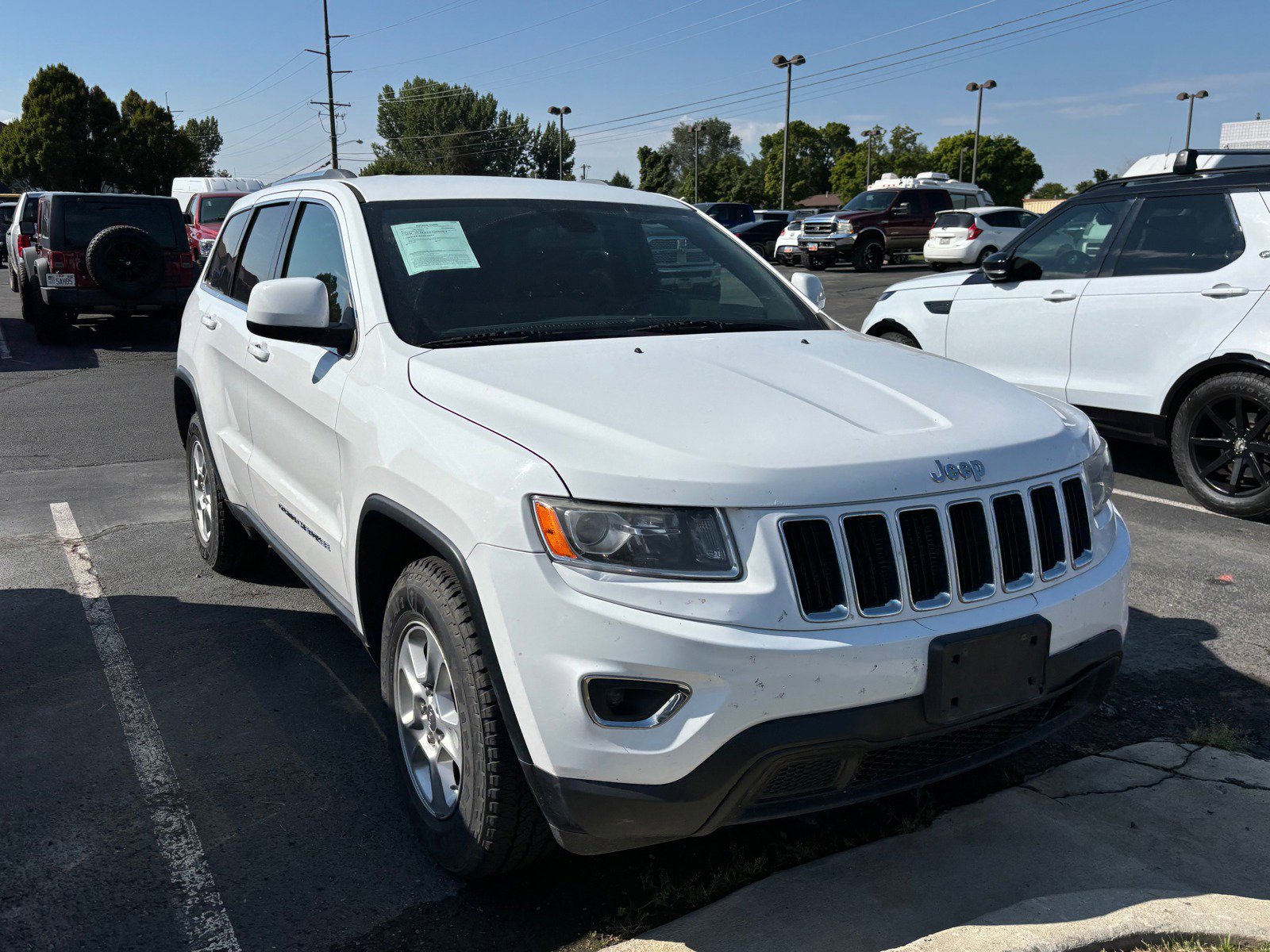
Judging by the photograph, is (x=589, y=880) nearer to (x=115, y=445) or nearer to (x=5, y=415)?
(x=115, y=445)

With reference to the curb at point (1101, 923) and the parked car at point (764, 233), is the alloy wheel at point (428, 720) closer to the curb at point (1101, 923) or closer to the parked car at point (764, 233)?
the curb at point (1101, 923)

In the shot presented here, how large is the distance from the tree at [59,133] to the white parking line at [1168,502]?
6752 cm

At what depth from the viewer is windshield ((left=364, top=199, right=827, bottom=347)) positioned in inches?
130

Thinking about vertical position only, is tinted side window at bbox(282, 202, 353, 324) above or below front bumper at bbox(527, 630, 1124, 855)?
above

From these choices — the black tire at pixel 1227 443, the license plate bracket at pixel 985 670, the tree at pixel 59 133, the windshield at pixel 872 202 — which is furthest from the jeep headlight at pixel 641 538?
the tree at pixel 59 133

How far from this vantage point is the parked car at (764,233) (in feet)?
104

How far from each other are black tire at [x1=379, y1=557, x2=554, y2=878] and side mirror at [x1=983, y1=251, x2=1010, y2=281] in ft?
17.7

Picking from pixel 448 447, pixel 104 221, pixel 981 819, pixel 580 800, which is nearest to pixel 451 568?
pixel 448 447

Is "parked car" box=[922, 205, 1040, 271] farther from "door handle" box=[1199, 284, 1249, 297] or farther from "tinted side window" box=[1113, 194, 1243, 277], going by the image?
"door handle" box=[1199, 284, 1249, 297]

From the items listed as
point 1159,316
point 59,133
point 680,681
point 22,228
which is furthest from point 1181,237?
point 59,133

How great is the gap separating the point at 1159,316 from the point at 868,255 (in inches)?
870

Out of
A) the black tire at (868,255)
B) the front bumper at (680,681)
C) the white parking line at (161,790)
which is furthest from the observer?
the black tire at (868,255)

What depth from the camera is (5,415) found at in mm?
9820

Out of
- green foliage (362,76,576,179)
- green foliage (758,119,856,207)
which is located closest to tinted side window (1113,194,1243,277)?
green foliage (362,76,576,179)
